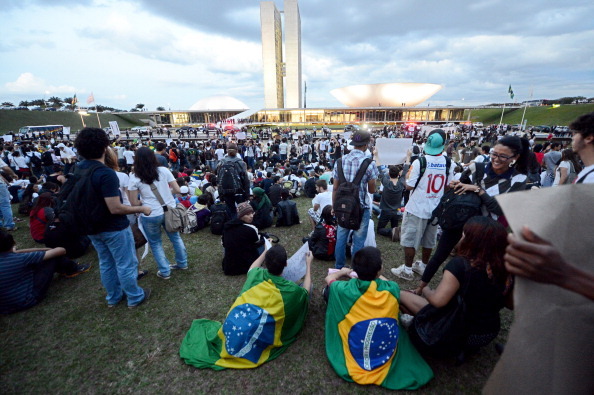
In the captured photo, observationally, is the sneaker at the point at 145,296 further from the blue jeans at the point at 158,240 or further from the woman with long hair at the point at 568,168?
the woman with long hair at the point at 568,168

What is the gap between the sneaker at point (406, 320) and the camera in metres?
2.53

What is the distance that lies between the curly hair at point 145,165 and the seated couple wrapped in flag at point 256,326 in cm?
205

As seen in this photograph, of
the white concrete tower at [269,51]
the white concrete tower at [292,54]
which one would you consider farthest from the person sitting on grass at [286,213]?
the white concrete tower at [292,54]

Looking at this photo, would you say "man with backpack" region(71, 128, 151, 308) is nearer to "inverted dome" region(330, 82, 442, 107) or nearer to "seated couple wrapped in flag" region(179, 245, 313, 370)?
"seated couple wrapped in flag" region(179, 245, 313, 370)

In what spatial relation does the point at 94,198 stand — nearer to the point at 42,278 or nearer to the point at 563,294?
the point at 42,278

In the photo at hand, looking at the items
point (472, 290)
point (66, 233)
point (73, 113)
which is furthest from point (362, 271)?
point (73, 113)

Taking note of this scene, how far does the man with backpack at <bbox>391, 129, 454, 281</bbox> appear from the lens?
3.26 m

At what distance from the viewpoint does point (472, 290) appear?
1985mm

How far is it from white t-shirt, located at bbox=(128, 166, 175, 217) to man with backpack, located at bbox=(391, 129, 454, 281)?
11.2 ft

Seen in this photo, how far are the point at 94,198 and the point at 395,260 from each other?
4.48 meters

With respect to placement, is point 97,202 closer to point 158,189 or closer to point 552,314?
point 158,189

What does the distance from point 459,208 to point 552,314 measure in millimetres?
2228

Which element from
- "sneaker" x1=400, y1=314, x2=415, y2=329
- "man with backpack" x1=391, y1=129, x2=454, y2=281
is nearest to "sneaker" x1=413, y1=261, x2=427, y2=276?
"man with backpack" x1=391, y1=129, x2=454, y2=281

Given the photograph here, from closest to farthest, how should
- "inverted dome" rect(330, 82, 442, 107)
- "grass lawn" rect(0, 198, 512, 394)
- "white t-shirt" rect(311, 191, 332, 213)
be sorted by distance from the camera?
"grass lawn" rect(0, 198, 512, 394) < "white t-shirt" rect(311, 191, 332, 213) < "inverted dome" rect(330, 82, 442, 107)
